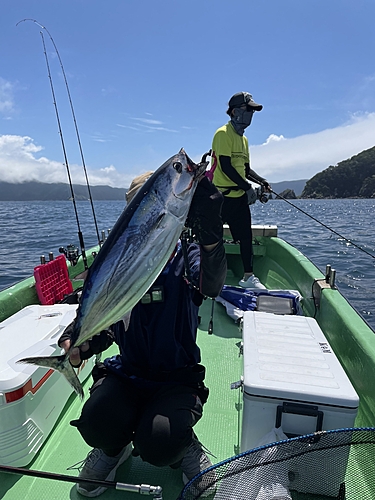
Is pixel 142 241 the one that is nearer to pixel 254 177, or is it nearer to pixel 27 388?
pixel 27 388

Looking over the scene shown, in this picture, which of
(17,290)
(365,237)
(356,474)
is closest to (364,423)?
(356,474)

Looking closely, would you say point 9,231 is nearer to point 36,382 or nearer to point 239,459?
point 36,382

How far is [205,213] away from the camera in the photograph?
1722mm

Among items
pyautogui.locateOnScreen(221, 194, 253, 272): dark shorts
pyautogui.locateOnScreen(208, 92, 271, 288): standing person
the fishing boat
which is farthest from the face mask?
the fishing boat

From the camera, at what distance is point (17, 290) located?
11.7 ft

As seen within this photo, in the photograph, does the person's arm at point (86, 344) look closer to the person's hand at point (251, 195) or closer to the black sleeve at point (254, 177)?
the person's hand at point (251, 195)

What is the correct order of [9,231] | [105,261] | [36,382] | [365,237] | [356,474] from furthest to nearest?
1. [9,231]
2. [365,237]
3. [36,382]
4. [356,474]
5. [105,261]

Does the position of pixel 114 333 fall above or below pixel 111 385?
above

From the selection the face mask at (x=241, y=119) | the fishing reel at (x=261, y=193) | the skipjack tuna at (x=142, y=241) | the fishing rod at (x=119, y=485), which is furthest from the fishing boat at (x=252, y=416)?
the face mask at (x=241, y=119)

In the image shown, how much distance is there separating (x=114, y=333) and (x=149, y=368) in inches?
13.2

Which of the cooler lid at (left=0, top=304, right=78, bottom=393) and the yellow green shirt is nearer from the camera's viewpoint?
the cooler lid at (left=0, top=304, right=78, bottom=393)

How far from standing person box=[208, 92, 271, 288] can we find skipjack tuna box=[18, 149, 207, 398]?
297cm

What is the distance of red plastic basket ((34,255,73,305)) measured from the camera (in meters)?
3.82

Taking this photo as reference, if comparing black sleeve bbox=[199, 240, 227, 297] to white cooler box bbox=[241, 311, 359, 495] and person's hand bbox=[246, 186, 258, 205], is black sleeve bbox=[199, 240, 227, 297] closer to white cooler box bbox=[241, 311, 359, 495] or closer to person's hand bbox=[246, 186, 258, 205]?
white cooler box bbox=[241, 311, 359, 495]
